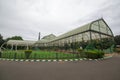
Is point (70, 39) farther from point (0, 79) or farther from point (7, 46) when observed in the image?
point (7, 46)

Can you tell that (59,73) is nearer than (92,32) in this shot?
Yes

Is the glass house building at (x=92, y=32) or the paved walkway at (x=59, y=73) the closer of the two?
the paved walkway at (x=59, y=73)

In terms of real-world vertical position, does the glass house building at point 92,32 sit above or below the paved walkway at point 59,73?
above

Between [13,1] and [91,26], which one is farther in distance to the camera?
[91,26]

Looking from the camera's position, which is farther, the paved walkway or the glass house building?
the glass house building

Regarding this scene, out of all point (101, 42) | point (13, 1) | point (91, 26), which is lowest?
point (101, 42)

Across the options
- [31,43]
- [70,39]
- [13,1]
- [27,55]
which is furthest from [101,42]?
[31,43]

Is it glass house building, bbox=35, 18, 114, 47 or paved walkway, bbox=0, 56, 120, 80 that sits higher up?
glass house building, bbox=35, 18, 114, 47

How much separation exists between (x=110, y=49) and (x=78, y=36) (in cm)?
685

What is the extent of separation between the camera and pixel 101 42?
1623 cm

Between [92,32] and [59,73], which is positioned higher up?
[92,32]

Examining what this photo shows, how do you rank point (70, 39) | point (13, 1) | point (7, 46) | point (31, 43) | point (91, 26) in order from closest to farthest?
point (13, 1) → point (91, 26) → point (70, 39) → point (7, 46) → point (31, 43)

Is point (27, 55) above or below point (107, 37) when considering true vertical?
below

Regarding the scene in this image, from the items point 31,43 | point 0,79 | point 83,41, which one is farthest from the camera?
point 31,43
